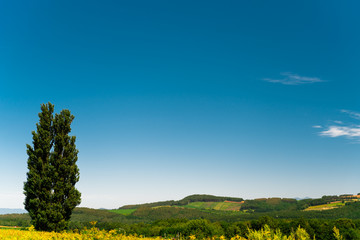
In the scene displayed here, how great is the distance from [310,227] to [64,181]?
198 feet

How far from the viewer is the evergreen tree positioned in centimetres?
2584

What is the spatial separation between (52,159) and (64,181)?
8.17ft

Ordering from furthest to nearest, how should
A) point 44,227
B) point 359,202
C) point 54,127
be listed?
point 359,202 < point 54,127 < point 44,227

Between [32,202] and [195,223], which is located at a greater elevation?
[32,202]

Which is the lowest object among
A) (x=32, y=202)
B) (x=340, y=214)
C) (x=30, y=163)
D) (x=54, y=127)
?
(x=340, y=214)

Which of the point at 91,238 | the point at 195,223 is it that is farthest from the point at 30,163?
the point at 195,223

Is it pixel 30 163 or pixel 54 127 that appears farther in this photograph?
pixel 54 127

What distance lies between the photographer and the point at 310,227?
65438 millimetres

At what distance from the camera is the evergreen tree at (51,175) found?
25844 millimetres

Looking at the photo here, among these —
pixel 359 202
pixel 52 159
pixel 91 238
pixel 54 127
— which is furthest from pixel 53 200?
pixel 359 202

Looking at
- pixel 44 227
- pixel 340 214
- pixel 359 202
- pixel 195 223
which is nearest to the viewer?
pixel 44 227

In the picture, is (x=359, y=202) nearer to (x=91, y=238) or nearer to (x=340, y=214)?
(x=340, y=214)

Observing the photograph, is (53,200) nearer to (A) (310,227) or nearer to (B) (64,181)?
(B) (64,181)

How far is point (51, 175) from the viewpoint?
26.8 m
